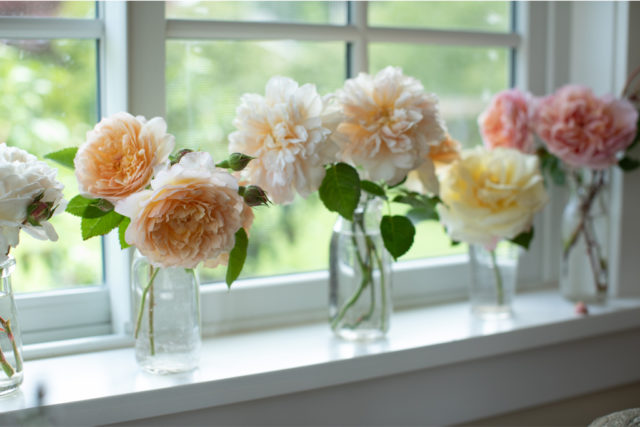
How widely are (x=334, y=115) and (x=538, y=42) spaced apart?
731 mm

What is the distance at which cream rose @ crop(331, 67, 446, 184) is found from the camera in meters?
1.04

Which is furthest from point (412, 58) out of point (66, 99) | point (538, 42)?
point (66, 99)

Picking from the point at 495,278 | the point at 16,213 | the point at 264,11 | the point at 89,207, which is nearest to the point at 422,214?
the point at 495,278

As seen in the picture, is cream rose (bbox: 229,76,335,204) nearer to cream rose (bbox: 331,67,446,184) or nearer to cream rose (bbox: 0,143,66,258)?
cream rose (bbox: 331,67,446,184)

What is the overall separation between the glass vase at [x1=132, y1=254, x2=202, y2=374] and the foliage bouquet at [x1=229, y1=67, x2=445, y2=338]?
0.19 metres

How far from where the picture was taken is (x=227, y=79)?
1.28 meters

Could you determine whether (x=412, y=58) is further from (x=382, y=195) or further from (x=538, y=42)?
(x=382, y=195)

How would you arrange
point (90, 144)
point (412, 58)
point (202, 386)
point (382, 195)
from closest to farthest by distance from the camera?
point (90, 144) < point (202, 386) < point (382, 195) < point (412, 58)

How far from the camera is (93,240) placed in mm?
1209

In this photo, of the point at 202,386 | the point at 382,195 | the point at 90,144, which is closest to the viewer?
the point at 90,144

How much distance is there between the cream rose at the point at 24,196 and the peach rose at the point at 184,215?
88mm

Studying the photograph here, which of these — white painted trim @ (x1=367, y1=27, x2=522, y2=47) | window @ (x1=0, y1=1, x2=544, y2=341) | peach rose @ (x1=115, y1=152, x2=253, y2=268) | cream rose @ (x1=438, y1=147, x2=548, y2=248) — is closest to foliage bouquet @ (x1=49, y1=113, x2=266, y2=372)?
peach rose @ (x1=115, y1=152, x2=253, y2=268)

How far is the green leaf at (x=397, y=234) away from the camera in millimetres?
1093

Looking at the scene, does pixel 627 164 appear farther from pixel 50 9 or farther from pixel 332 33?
pixel 50 9
